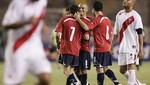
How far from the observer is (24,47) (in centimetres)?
882

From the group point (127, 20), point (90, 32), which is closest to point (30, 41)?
point (127, 20)

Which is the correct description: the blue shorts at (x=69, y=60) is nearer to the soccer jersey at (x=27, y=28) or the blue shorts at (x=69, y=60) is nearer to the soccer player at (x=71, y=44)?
the soccer player at (x=71, y=44)

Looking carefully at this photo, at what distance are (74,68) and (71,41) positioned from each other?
34.5 inches

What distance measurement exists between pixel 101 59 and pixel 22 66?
532 cm

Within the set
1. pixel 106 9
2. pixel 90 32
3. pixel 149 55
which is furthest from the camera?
pixel 106 9

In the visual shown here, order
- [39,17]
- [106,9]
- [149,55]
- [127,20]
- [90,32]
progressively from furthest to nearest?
1. [106,9]
2. [149,55]
3. [90,32]
4. [127,20]
5. [39,17]

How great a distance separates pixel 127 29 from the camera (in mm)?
12750

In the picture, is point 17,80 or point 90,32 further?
point 90,32

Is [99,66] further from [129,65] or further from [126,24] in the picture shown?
[126,24]

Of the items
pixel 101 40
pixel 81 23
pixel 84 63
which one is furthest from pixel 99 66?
pixel 81 23

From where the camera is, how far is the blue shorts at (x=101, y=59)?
13.8 metres

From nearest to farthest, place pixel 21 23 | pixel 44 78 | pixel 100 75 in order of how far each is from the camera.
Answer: pixel 21 23 < pixel 44 78 < pixel 100 75

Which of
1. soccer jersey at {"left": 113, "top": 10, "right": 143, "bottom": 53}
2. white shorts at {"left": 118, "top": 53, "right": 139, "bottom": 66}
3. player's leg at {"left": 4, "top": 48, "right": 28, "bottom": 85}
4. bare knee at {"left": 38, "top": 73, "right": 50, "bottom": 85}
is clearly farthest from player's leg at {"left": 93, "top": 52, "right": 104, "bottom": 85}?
player's leg at {"left": 4, "top": 48, "right": 28, "bottom": 85}

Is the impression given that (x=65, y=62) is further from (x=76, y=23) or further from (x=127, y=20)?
(x=127, y=20)
